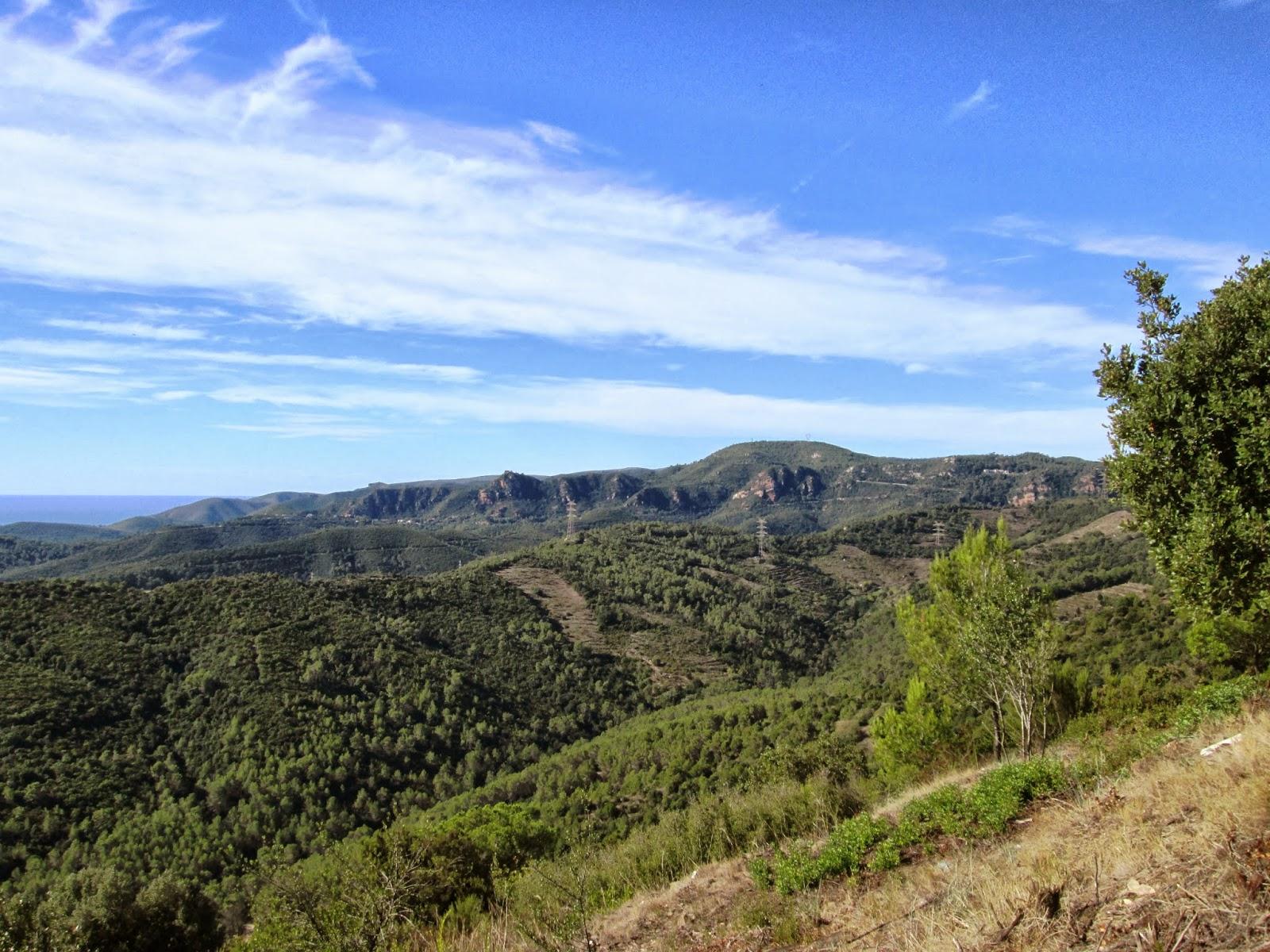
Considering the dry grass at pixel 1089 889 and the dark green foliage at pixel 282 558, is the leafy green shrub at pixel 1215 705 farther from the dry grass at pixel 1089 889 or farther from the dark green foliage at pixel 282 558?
the dark green foliage at pixel 282 558

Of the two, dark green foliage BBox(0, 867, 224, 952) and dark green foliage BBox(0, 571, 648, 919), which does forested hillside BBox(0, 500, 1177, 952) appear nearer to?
dark green foliage BBox(0, 571, 648, 919)

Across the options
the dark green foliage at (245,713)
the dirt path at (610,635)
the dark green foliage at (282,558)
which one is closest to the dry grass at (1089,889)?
the dark green foliage at (245,713)

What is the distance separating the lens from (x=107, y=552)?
181 metres

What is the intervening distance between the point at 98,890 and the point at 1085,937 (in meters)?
27.5

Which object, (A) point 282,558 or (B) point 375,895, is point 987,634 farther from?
(A) point 282,558

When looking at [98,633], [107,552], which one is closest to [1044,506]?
[98,633]

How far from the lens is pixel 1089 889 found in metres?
4.94

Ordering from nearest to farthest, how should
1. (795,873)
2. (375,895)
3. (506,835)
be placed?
(375,895) → (795,873) → (506,835)

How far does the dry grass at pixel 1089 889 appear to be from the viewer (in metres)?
4.06

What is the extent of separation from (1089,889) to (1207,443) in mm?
8150

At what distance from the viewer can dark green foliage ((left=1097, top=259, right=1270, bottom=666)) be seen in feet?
30.5

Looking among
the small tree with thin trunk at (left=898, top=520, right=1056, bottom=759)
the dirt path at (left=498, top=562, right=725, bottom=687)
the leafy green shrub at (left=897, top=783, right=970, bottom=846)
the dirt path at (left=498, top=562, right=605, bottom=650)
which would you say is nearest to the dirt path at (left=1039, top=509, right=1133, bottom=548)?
the dirt path at (left=498, top=562, right=725, bottom=687)

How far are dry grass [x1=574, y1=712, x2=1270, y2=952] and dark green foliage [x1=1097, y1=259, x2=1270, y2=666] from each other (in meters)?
2.21

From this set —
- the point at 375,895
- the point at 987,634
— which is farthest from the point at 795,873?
the point at 987,634
